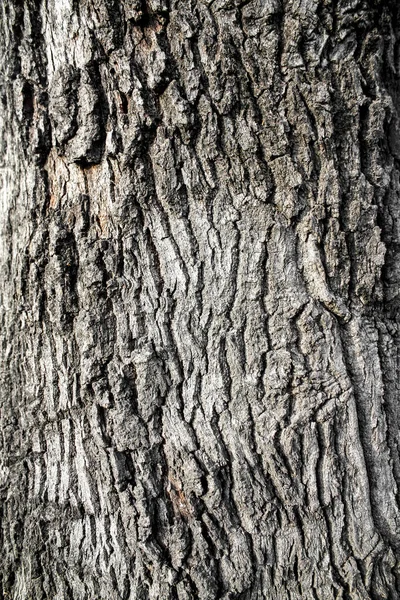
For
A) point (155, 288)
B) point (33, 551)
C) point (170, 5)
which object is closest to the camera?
point (170, 5)

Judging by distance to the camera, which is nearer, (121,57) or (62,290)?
(121,57)

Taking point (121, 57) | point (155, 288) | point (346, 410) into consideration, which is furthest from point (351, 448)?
point (121, 57)

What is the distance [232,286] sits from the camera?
5.61 feet

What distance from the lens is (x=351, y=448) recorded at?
172 cm

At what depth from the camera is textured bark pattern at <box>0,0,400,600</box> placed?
1.65m

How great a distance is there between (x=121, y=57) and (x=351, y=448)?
156 cm

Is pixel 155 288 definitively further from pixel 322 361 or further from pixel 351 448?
pixel 351 448

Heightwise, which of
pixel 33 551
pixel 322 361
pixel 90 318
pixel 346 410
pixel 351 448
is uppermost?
pixel 90 318

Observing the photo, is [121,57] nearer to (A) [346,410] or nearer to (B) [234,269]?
(B) [234,269]

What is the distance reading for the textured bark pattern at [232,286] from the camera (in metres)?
1.65

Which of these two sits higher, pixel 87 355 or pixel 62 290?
pixel 62 290

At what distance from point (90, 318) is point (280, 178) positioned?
83 cm

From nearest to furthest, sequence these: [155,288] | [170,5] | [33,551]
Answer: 1. [170,5]
2. [155,288]
3. [33,551]

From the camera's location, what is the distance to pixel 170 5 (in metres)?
1.63
